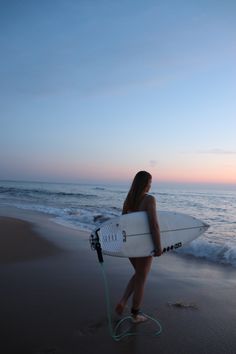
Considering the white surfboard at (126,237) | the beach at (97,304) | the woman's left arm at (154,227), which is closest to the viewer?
the beach at (97,304)

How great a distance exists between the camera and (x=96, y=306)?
405cm

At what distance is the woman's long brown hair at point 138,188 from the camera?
367 centimetres

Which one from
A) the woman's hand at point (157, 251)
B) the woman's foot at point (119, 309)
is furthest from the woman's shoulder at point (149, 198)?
the woman's foot at point (119, 309)

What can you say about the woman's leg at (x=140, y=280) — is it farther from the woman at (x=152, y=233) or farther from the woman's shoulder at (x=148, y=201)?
the woman's shoulder at (x=148, y=201)

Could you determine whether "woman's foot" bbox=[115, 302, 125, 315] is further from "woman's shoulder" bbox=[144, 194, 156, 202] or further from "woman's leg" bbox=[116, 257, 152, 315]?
"woman's shoulder" bbox=[144, 194, 156, 202]

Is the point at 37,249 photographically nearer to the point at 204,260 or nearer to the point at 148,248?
the point at 204,260

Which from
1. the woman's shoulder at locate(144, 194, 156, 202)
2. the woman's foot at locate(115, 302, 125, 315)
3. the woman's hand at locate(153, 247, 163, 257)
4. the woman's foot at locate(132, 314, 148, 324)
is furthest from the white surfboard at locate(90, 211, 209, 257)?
the woman's foot at locate(132, 314, 148, 324)

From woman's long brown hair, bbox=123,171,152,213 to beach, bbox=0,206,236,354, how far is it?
1.23 meters

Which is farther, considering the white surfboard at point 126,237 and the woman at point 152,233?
the white surfboard at point 126,237

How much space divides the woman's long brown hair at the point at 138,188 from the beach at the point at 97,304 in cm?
123

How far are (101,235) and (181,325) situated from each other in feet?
4.04

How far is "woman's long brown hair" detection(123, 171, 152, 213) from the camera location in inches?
145

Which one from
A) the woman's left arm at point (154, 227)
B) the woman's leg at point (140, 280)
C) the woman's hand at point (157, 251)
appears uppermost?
the woman's left arm at point (154, 227)

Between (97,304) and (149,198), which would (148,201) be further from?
(97,304)
